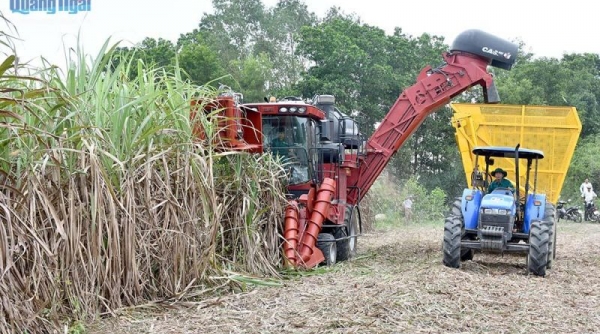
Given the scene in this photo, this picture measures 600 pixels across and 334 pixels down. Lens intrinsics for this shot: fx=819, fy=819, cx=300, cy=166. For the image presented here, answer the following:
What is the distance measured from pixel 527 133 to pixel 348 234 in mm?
3453

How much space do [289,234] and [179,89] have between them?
2.44 metres

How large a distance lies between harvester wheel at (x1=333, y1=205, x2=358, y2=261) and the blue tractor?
64.5 inches

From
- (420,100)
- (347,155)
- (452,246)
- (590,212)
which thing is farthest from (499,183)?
(590,212)

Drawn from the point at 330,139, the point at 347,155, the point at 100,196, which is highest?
the point at 330,139

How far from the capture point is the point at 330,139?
11969mm

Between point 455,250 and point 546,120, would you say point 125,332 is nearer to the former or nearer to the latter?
point 455,250

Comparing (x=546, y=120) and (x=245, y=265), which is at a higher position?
(x=546, y=120)

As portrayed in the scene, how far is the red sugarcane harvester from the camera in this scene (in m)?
9.24

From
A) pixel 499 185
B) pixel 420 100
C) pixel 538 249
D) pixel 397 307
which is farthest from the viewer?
pixel 420 100

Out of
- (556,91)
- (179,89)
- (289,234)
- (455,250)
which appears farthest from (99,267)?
(556,91)

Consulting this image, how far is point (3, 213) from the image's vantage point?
5.30 m

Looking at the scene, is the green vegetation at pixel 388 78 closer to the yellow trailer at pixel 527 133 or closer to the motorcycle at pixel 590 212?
the motorcycle at pixel 590 212

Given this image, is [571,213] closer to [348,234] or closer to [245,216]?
[348,234]

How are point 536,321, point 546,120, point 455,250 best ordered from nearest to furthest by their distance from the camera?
point 536,321 → point 455,250 → point 546,120
